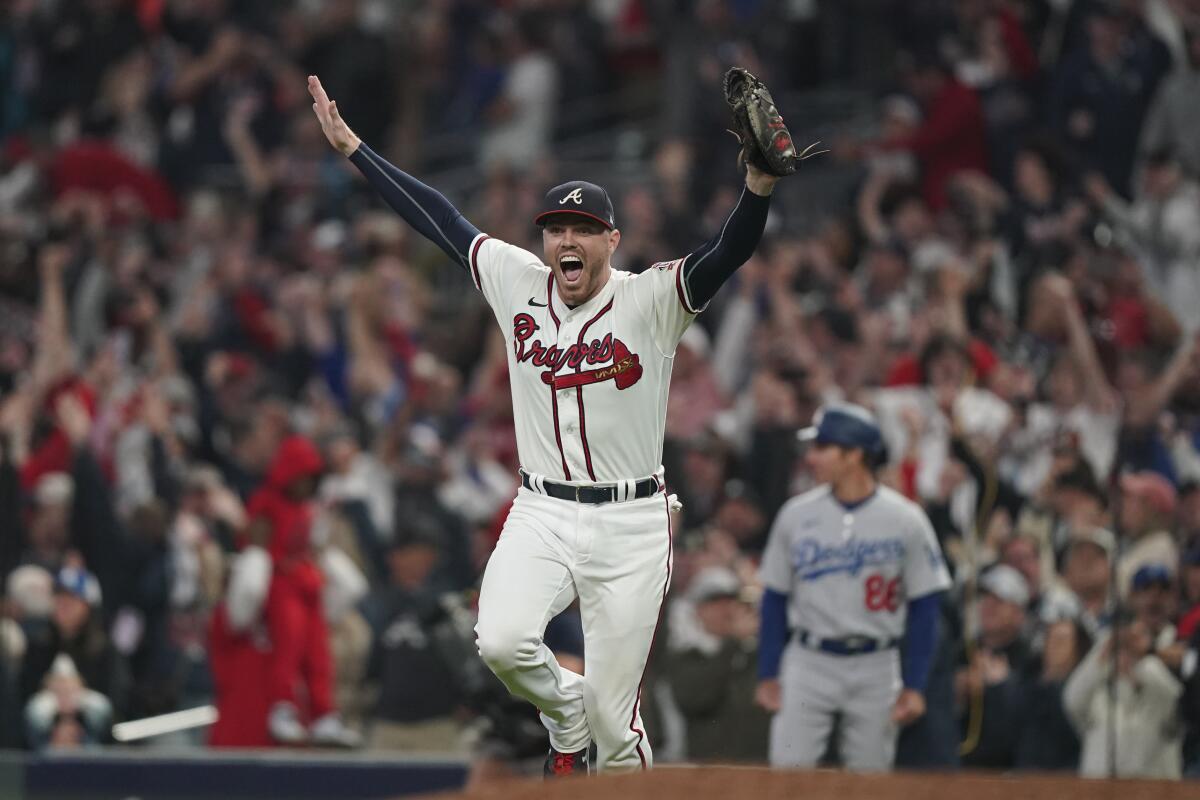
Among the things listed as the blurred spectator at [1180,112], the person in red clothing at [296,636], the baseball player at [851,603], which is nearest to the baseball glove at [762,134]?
the baseball player at [851,603]

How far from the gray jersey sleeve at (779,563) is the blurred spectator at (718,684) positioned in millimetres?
952

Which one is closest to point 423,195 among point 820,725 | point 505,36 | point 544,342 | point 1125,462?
point 544,342

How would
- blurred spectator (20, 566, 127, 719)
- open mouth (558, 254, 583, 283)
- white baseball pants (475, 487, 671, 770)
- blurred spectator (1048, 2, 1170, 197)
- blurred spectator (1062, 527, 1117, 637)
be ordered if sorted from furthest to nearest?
1. blurred spectator (1048, 2, 1170, 197)
2. blurred spectator (20, 566, 127, 719)
3. blurred spectator (1062, 527, 1117, 637)
4. open mouth (558, 254, 583, 283)
5. white baseball pants (475, 487, 671, 770)

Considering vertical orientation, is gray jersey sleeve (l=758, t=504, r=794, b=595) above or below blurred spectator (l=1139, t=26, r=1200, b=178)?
below

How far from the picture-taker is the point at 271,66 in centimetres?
1720

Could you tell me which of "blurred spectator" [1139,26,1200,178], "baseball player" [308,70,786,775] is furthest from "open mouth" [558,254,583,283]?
"blurred spectator" [1139,26,1200,178]

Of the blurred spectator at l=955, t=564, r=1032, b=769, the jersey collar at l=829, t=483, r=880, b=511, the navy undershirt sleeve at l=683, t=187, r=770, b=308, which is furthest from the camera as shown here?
the blurred spectator at l=955, t=564, r=1032, b=769

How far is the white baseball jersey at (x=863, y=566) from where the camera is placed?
870 centimetres

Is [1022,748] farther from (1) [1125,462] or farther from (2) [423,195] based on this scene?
(2) [423,195]

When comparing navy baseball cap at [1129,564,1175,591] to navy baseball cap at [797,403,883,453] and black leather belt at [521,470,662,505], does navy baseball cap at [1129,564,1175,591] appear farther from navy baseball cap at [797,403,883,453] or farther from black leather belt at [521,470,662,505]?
black leather belt at [521,470,662,505]

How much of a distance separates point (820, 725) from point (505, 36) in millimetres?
9103

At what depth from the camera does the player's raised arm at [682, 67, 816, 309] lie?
21.7ft

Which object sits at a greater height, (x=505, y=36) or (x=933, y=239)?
(x=505, y=36)

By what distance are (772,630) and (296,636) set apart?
2.69 meters
